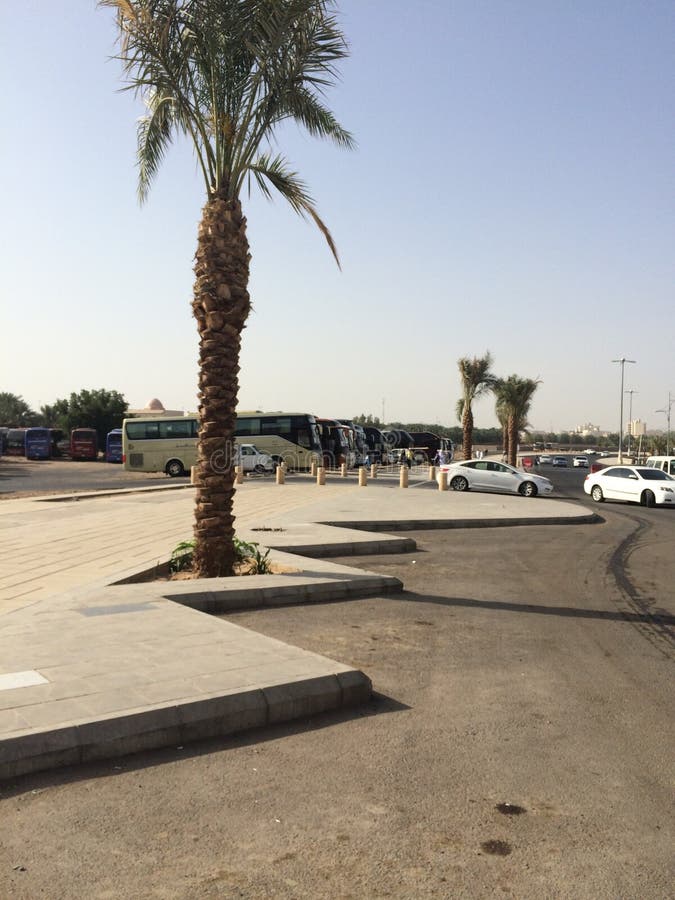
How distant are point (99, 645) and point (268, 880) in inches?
132

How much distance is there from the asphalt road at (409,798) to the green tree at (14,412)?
11065cm

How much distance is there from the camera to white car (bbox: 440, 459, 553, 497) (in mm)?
29125

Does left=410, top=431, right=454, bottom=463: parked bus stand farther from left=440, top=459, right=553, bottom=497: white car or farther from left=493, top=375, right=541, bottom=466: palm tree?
left=440, top=459, right=553, bottom=497: white car

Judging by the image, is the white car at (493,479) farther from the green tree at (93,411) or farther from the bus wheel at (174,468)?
the green tree at (93,411)

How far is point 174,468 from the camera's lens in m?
41.1

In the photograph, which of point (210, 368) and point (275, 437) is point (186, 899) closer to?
point (210, 368)

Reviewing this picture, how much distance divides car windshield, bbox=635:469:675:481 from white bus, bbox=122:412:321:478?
1828 centimetres

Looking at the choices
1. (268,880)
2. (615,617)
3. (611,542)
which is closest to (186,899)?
(268,880)

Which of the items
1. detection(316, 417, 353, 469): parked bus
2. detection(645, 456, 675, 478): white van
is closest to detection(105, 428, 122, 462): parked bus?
detection(316, 417, 353, 469): parked bus

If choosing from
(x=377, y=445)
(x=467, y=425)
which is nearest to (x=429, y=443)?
(x=377, y=445)

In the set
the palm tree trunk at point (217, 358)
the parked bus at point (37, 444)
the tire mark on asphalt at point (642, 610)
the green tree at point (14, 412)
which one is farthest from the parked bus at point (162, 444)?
the green tree at point (14, 412)

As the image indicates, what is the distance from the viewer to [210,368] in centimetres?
947

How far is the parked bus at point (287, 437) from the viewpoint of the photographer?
135 feet

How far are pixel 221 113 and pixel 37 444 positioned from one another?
57.0 metres
